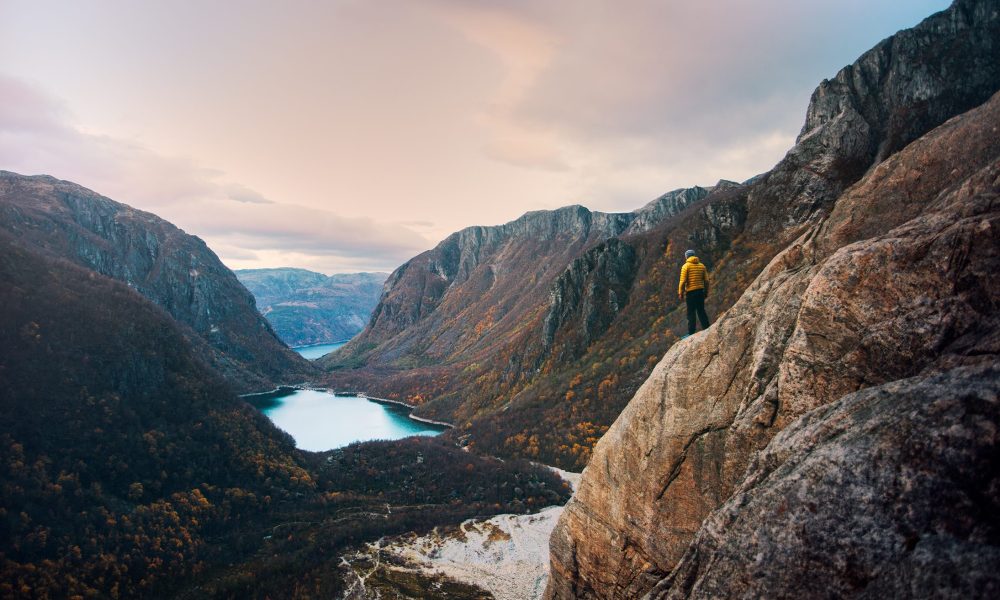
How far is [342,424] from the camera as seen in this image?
16425 cm

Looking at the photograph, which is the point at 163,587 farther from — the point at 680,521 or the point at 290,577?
the point at 680,521

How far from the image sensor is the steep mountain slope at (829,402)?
6.24 meters

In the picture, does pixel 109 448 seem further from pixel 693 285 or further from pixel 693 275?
→ pixel 693 275

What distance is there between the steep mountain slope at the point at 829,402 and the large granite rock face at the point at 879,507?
26 mm

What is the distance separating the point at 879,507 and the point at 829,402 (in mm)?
3712

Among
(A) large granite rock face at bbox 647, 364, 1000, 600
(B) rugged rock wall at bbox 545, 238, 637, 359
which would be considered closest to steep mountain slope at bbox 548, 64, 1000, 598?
(A) large granite rock face at bbox 647, 364, 1000, 600

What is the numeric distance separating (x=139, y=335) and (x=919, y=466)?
135043 millimetres

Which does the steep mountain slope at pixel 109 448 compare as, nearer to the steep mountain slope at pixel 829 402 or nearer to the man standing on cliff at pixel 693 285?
the steep mountain slope at pixel 829 402

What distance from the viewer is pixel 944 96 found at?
259 feet

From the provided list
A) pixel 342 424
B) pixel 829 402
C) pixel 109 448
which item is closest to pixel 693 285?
pixel 829 402

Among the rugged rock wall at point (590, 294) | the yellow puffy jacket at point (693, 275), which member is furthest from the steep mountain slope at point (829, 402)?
the rugged rock wall at point (590, 294)

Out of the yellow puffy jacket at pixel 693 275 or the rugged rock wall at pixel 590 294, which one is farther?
the rugged rock wall at pixel 590 294

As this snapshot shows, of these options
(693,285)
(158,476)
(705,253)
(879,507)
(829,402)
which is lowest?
(158,476)

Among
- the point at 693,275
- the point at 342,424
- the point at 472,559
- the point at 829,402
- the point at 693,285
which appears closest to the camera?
the point at 829,402
